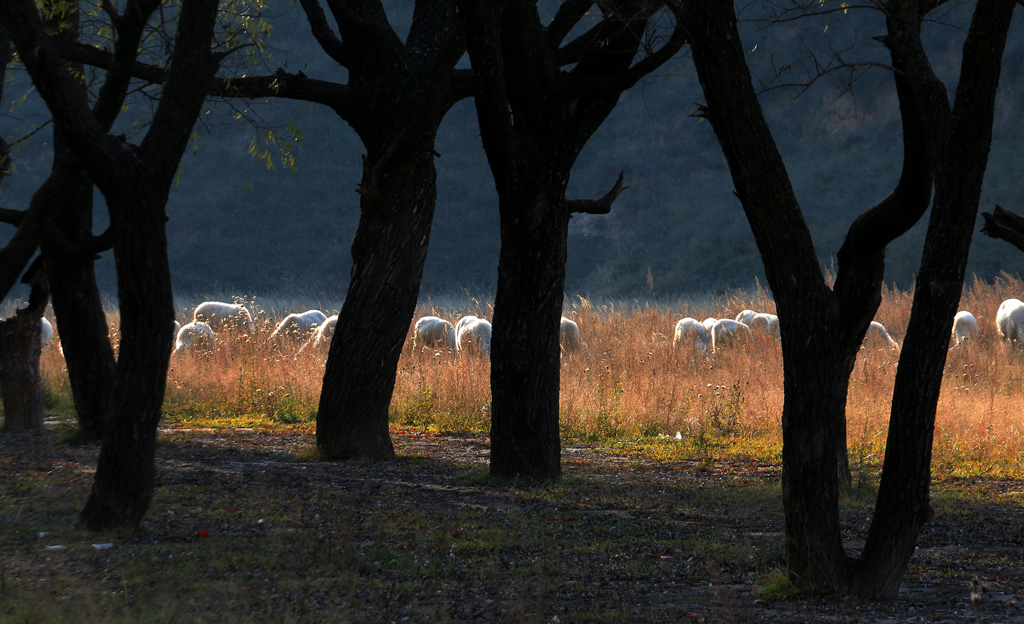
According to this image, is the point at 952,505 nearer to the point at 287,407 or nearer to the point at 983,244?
the point at 287,407

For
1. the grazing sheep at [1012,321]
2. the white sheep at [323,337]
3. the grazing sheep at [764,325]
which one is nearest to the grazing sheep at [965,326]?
the grazing sheep at [1012,321]

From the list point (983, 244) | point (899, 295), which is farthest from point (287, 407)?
point (983, 244)

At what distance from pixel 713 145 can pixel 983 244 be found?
1563 centimetres

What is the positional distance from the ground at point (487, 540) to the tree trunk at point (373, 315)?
0.46m

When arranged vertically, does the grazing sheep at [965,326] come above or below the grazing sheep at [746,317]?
below

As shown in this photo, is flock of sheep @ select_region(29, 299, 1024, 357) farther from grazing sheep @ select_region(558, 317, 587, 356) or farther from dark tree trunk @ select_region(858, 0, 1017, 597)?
dark tree trunk @ select_region(858, 0, 1017, 597)

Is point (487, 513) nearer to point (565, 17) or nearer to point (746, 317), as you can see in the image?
point (565, 17)

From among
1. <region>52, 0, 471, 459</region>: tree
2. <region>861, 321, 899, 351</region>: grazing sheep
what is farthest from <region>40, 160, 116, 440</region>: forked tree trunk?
<region>861, 321, 899, 351</region>: grazing sheep

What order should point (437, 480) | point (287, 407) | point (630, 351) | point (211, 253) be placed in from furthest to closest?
point (211, 253), point (630, 351), point (287, 407), point (437, 480)

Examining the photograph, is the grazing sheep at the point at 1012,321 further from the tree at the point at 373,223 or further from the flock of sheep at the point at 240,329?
the tree at the point at 373,223

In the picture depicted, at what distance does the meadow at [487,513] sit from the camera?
447 centimetres

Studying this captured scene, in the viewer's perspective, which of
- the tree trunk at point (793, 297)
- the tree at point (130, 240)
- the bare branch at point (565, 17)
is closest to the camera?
the tree trunk at point (793, 297)

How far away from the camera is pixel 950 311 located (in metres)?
4.52

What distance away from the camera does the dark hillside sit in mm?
43594
